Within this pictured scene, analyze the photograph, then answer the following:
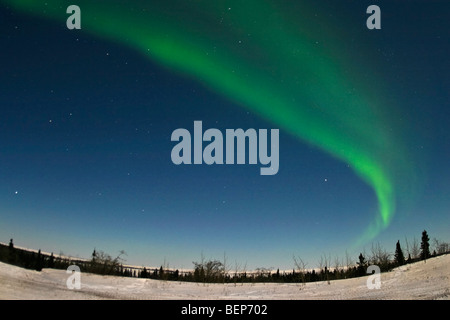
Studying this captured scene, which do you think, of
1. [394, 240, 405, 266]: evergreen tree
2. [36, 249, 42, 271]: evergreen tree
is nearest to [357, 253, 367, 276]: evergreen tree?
[394, 240, 405, 266]: evergreen tree

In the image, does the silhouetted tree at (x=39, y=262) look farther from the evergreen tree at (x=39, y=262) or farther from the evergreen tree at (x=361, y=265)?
the evergreen tree at (x=361, y=265)

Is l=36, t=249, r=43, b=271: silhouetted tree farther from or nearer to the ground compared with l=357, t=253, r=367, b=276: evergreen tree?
farther from the ground

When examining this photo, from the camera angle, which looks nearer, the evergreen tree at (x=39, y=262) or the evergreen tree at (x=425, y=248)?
the evergreen tree at (x=39, y=262)

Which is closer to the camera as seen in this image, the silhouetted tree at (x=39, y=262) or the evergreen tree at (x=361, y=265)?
the silhouetted tree at (x=39, y=262)

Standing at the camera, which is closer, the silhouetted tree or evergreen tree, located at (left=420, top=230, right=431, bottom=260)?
the silhouetted tree

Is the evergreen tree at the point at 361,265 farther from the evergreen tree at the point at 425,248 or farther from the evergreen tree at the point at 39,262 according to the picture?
the evergreen tree at the point at 39,262

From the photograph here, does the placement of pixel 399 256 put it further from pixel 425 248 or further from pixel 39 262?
pixel 39 262

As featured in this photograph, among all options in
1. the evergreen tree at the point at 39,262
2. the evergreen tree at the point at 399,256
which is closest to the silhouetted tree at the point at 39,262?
the evergreen tree at the point at 39,262

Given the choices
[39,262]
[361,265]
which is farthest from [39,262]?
[361,265]

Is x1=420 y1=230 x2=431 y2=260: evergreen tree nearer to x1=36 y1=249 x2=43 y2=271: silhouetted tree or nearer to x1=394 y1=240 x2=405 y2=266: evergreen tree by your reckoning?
x1=394 y1=240 x2=405 y2=266: evergreen tree

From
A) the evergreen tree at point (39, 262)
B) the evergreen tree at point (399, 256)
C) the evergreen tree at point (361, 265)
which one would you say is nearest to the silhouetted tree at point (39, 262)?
the evergreen tree at point (39, 262)

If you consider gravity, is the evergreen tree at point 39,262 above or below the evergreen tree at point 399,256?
above
